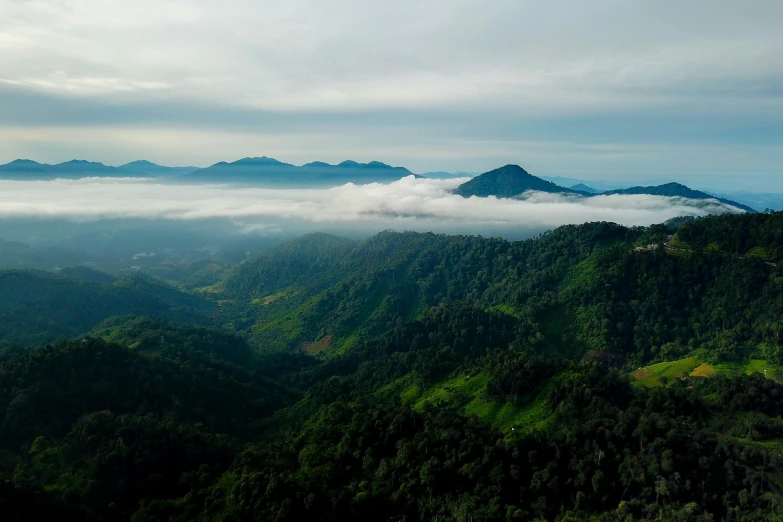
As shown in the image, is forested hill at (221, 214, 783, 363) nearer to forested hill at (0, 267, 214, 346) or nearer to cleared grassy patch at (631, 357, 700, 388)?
cleared grassy patch at (631, 357, 700, 388)

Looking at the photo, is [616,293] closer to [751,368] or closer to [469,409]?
[751,368]

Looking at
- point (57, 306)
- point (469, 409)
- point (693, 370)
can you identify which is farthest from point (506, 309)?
point (57, 306)

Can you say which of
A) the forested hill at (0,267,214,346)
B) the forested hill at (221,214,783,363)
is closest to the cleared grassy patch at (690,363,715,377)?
the forested hill at (221,214,783,363)

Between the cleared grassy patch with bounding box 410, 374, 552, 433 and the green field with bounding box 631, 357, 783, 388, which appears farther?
the green field with bounding box 631, 357, 783, 388

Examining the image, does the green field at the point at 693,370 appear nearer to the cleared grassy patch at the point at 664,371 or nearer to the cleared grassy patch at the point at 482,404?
the cleared grassy patch at the point at 664,371

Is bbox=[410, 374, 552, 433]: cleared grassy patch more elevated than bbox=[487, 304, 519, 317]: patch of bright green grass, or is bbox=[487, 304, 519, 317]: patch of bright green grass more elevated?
bbox=[487, 304, 519, 317]: patch of bright green grass

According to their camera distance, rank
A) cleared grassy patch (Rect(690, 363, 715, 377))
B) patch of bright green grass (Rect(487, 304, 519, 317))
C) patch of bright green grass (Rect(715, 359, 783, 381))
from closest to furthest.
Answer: patch of bright green grass (Rect(715, 359, 783, 381)), cleared grassy patch (Rect(690, 363, 715, 377)), patch of bright green grass (Rect(487, 304, 519, 317))

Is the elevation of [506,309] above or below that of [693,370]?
above

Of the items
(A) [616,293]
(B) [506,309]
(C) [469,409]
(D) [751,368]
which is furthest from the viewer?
(B) [506,309]

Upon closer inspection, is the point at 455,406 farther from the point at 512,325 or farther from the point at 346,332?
the point at 346,332
